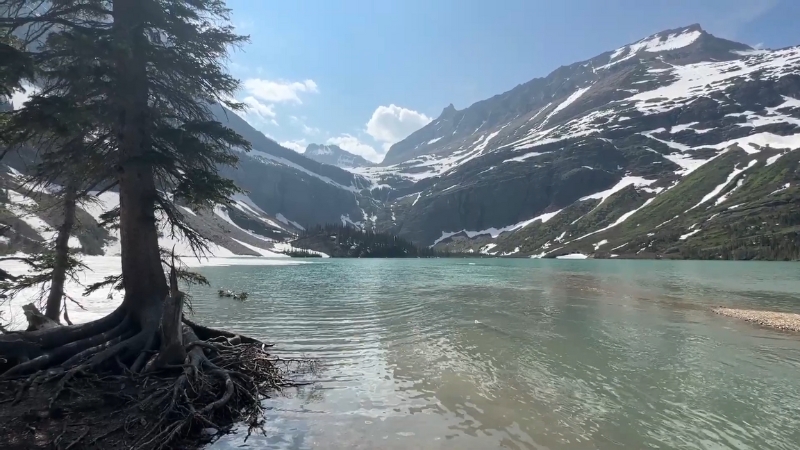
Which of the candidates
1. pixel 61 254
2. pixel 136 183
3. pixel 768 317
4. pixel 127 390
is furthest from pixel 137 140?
pixel 768 317

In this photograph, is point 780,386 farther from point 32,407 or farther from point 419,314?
point 32,407

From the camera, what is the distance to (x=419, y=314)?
31906 millimetres

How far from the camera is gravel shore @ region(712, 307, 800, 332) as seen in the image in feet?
91.1

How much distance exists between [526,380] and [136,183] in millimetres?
14942

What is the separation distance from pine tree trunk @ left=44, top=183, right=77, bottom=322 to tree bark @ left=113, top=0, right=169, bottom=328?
2.93 metres

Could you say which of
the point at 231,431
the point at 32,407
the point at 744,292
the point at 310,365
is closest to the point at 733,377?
the point at 310,365

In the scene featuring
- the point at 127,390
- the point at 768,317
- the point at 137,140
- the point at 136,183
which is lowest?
the point at 768,317

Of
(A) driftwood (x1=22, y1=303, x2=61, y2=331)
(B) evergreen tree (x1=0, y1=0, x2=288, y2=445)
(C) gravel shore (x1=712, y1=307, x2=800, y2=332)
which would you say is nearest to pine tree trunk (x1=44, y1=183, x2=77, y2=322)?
(B) evergreen tree (x1=0, y1=0, x2=288, y2=445)

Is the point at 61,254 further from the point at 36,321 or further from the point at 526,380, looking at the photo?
the point at 526,380

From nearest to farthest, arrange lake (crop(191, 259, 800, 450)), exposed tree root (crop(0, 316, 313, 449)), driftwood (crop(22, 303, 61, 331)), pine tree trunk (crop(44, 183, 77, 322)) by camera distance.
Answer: exposed tree root (crop(0, 316, 313, 449)) < lake (crop(191, 259, 800, 450)) < driftwood (crop(22, 303, 61, 331)) < pine tree trunk (crop(44, 183, 77, 322))

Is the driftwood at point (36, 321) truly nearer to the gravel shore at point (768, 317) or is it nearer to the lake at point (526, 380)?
the lake at point (526, 380)

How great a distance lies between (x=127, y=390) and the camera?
9.98 metres

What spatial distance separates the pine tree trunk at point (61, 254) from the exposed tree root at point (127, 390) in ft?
11.7

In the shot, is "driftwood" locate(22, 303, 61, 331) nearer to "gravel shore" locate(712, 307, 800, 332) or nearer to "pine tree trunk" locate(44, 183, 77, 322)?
"pine tree trunk" locate(44, 183, 77, 322)
